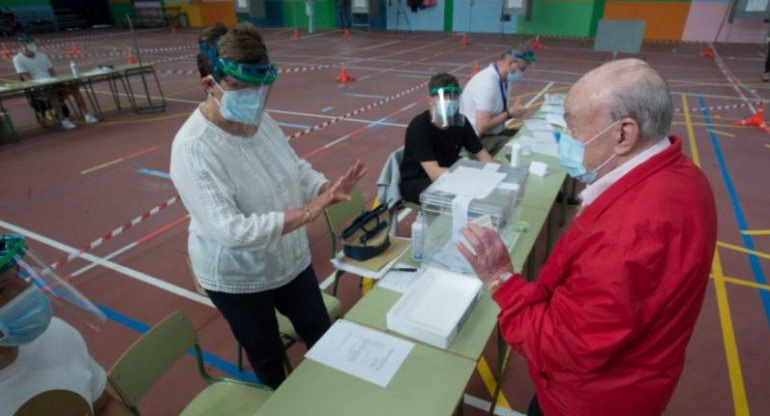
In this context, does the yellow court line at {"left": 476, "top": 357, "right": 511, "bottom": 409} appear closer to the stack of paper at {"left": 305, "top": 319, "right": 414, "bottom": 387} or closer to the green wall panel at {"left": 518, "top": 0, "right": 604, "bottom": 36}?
the stack of paper at {"left": 305, "top": 319, "right": 414, "bottom": 387}

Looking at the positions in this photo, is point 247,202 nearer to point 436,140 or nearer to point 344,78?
point 436,140

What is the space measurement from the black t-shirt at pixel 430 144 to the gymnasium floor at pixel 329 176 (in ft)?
4.20

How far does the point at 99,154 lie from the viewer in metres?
7.61

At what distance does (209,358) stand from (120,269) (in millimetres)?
1887

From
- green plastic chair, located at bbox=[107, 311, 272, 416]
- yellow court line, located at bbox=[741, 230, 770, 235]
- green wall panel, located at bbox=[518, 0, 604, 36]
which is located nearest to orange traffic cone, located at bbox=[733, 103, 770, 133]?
yellow court line, located at bbox=[741, 230, 770, 235]

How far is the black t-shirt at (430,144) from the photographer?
3.82 meters

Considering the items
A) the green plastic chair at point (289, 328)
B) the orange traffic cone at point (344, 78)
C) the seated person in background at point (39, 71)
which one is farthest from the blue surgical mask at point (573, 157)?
the orange traffic cone at point (344, 78)

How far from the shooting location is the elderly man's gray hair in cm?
123

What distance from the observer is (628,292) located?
1.15m

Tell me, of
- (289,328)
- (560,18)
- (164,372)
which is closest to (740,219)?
(289,328)

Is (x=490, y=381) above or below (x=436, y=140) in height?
below

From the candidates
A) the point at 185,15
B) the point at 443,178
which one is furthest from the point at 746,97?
the point at 185,15

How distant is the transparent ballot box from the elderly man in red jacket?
38.9 inches

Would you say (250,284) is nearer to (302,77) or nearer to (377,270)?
(377,270)
